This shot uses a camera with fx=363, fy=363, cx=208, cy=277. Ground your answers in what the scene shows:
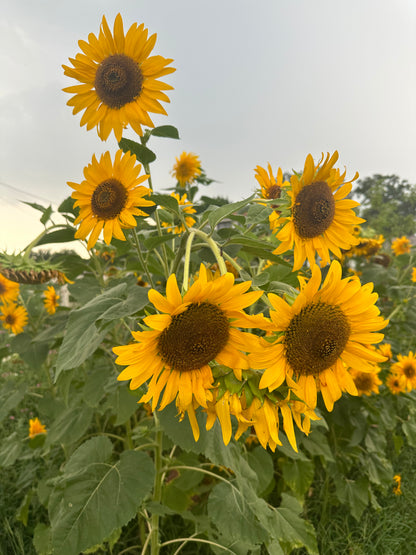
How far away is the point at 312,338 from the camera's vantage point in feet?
1.92

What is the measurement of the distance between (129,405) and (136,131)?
2.70 feet

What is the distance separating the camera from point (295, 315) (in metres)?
0.59

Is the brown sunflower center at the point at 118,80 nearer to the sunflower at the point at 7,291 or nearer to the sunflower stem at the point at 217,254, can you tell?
the sunflower stem at the point at 217,254

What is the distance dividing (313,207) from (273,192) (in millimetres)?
422

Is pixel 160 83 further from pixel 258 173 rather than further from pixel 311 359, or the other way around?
pixel 311 359

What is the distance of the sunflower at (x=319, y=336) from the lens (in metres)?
0.56

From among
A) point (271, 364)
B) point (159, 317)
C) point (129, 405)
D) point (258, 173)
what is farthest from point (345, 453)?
point (159, 317)

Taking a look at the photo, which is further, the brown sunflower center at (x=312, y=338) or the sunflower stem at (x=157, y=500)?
the sunflower stem at (x=157, y=500)

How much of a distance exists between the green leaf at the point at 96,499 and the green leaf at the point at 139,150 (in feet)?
2.52

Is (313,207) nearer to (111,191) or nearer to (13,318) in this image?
(111,191)

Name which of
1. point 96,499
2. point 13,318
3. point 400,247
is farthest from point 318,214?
point 400,247

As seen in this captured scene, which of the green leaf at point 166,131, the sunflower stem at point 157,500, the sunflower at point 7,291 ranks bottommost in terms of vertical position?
the sunflower stem at point 157,500

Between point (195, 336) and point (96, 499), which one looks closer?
point (195, 336)

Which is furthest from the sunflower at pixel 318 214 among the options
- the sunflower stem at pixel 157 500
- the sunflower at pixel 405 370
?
the sunflower at pixel 405 370
